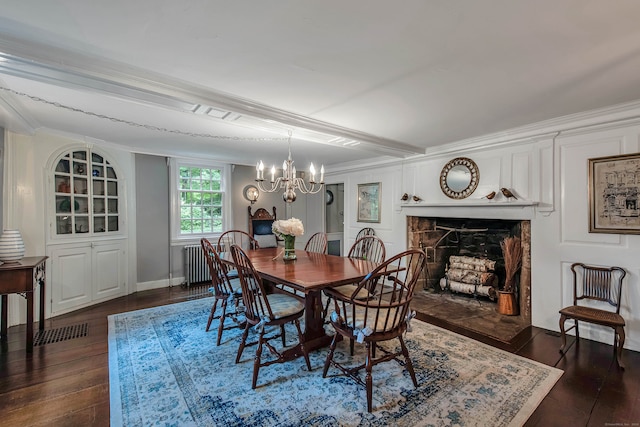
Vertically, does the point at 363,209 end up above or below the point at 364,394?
above

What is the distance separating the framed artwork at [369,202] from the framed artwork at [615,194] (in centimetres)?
286

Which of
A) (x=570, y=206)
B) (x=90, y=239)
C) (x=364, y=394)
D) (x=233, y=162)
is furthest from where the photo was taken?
(x=233, y=162)

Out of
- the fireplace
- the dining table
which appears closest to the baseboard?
the dining table

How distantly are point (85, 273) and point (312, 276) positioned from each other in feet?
11.6

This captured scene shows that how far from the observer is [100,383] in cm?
219

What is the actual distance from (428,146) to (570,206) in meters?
1.81

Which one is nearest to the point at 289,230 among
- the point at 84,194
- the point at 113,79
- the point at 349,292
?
the point at 349,292

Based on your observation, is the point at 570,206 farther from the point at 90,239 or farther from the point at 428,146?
the point at 90,239

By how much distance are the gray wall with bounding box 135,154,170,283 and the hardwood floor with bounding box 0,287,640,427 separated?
66.6 inches

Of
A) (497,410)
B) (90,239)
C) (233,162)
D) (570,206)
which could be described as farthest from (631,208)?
(90,239)

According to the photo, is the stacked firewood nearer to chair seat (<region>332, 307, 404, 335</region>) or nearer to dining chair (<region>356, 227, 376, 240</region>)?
dining chair (<region>356, 227, 376, 240</region>)

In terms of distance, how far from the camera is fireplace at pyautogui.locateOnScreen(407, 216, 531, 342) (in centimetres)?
339

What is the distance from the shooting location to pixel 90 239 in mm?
4008

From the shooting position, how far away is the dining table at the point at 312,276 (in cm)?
215
